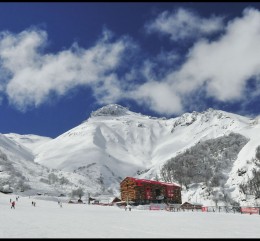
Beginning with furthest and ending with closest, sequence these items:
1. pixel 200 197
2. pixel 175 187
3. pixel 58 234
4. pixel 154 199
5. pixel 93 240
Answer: pixel 200 197 < pixel 175 187 < pixel 154 199 < pixel 58 234 < pixel 93 240

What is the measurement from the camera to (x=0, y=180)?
19562cm

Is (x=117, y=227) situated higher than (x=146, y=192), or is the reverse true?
(x=146, y=192)

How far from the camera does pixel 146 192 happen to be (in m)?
149

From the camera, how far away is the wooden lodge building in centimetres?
14638

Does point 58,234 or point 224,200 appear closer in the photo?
point 58,234

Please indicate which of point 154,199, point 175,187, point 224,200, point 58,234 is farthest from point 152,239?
point 224,200

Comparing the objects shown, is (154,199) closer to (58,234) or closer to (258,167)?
(258,167)

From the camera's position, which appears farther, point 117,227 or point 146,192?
point 146,192

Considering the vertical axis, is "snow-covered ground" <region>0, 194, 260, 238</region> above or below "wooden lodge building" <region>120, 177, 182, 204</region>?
below

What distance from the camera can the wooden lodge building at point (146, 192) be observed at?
5763 inches

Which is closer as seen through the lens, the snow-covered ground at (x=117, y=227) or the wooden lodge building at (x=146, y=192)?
the snow-covered ground at (x=117, y=227)

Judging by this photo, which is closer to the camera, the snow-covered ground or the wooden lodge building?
the snow-covered ground

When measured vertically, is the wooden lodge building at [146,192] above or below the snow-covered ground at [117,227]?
above

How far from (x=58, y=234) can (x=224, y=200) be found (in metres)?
157
